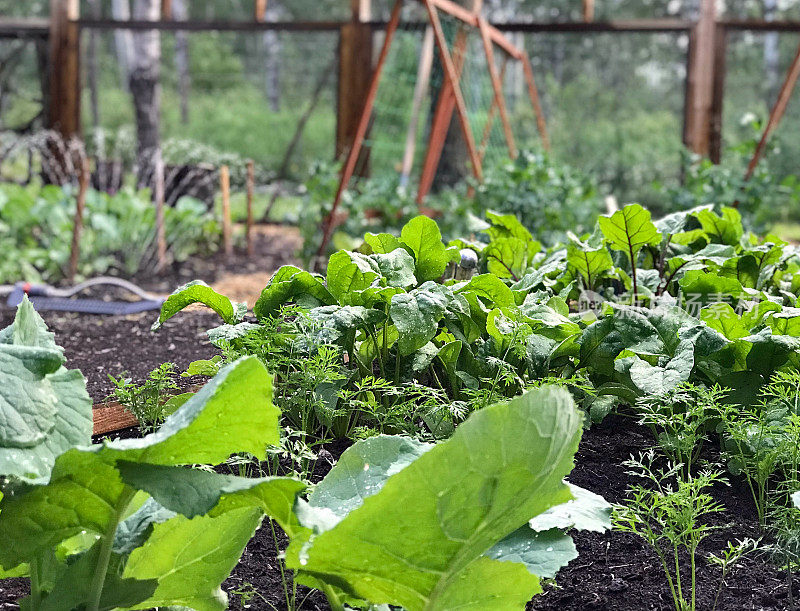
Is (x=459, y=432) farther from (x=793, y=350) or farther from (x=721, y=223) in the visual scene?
(x=721, y=223)

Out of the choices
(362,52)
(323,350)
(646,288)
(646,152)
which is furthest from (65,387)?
(646,152)

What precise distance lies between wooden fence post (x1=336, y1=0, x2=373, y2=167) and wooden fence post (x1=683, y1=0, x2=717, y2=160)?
2434mm

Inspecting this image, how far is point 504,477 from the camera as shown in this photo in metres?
0.99

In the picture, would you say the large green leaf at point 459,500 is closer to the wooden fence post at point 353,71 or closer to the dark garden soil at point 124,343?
the dark garden soil at point 124,343

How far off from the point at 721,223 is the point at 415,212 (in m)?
2.63

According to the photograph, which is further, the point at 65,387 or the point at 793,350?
the point at 793,350

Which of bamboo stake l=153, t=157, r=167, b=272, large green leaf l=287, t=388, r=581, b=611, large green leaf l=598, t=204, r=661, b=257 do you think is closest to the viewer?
large green leaf l=287, t=388, r=581, b=611

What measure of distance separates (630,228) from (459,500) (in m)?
1.48

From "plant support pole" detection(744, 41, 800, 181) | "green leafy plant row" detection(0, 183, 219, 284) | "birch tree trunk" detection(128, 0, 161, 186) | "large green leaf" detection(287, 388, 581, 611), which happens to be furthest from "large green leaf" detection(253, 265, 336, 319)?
"birch tree trunk" detection(128, 0, 161, 186)

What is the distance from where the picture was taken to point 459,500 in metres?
0.99

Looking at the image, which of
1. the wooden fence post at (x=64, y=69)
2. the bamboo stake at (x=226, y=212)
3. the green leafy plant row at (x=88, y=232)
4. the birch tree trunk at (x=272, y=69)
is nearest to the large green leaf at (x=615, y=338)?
the green leafy plant row at (x=88, y=232)

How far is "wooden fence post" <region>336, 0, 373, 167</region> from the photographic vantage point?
6.86 m

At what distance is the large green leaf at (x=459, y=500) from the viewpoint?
3.20 ft

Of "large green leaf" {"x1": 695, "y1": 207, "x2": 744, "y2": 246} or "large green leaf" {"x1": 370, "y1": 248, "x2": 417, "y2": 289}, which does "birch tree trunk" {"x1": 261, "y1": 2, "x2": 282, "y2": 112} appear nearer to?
"large green leaf" {"x1": 695, "y1": 207, "x2": 744, "y2": 246}
